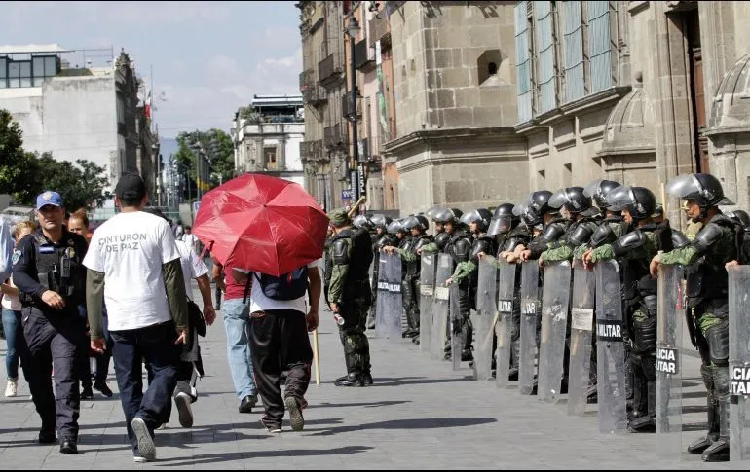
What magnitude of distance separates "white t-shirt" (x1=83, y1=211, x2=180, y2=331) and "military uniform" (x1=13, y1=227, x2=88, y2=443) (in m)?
0.74

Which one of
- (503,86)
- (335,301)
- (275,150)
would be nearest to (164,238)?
(335,301)

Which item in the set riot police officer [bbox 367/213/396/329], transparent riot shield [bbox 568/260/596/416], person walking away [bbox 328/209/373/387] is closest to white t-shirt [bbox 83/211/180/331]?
transparent riot shield [bbox 568/260/596/416]

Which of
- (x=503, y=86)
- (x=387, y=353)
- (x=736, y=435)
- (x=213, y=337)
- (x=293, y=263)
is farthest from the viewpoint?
(x=503, y=86)

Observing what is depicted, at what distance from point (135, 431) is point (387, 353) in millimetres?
9752

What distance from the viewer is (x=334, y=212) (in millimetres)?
15234

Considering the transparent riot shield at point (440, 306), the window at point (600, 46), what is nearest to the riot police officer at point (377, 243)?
the window at point (600, 46)

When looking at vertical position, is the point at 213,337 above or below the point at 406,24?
below

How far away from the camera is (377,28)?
51219mm

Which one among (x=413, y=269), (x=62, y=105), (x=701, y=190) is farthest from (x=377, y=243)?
(x=62, y=105)

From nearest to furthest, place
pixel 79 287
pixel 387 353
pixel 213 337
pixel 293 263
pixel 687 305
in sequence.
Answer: pixel 687 305 → pixel 79 287 → pixel 293 263 → pixel 387 353 → pixel 213 337

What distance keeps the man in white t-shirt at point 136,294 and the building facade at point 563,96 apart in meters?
10.2

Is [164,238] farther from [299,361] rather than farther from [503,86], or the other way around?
[503,86]

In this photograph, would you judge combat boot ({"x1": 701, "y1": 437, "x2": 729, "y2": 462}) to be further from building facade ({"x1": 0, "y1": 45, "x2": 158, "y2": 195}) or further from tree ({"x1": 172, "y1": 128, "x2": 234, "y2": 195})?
tree ({"x1": 172, "y1": 128, "x2": 234, "y2": 195})

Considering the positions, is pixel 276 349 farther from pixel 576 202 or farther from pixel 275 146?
pixel 275 146
